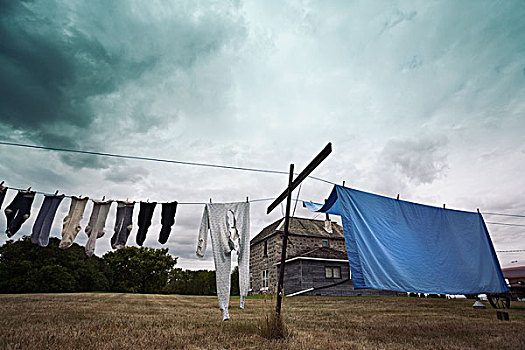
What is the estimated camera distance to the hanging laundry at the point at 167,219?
6.59m

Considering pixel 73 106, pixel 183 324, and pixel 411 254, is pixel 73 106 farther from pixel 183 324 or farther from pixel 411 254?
pixel 411 254

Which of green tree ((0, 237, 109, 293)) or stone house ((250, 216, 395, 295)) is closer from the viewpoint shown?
stone house ((250, 216, 395, 295))

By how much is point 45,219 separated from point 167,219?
2.62 m

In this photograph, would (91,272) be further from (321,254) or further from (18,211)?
(18,211)

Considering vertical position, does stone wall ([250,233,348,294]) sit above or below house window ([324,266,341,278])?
above

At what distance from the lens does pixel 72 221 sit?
20.8ft

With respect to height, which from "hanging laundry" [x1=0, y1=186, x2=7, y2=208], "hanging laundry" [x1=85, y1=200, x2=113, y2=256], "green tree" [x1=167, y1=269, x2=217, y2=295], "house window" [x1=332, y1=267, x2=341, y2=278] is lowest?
"green tree" [x1=167, y1=269, x2=217, y2=295]

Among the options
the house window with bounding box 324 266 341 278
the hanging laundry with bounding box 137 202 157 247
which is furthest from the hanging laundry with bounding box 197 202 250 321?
the house window with bounding box 324 266 341 278

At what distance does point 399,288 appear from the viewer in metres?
4.70

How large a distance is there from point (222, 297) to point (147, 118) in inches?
242

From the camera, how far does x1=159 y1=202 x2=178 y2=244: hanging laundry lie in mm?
6586

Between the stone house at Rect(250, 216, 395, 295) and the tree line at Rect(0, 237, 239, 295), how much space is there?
5100 mm

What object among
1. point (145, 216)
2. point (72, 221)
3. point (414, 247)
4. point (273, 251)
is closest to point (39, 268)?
point (273, 251)

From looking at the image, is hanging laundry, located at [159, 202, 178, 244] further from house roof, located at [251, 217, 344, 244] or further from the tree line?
the tree line
